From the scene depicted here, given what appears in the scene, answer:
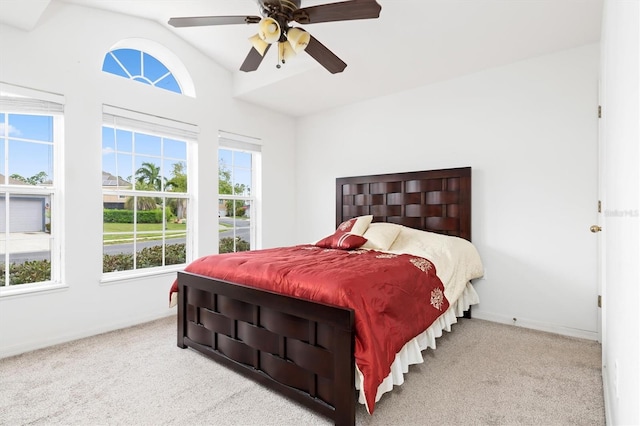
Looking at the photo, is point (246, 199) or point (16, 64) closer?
point (16, 64)

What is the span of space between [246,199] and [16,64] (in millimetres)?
2609

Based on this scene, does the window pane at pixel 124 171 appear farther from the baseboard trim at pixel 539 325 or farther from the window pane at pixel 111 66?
the baseboard trim at pixel 539 325

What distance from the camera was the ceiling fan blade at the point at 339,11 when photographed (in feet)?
6.63

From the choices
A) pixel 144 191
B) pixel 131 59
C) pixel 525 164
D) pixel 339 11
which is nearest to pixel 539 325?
pixel 525 164

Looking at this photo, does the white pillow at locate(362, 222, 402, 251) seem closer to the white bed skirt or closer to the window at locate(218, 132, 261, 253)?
the white bed skirt

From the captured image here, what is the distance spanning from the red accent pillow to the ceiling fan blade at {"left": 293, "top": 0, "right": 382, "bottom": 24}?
1935 mm

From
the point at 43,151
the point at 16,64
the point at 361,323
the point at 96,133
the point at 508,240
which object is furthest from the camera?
the point at 508,240

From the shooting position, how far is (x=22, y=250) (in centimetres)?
288

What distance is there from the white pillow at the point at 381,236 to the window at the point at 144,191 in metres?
2.13

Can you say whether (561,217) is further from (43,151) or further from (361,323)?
(43,151)

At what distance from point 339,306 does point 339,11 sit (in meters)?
1.79

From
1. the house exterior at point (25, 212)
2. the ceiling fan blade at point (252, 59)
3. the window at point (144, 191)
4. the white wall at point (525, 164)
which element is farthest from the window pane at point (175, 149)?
the white wall at point (525, 164)

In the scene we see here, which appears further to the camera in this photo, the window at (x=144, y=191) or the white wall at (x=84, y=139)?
the window at (x=144, y=191)

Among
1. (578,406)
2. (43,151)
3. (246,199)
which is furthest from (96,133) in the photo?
(578,406)
